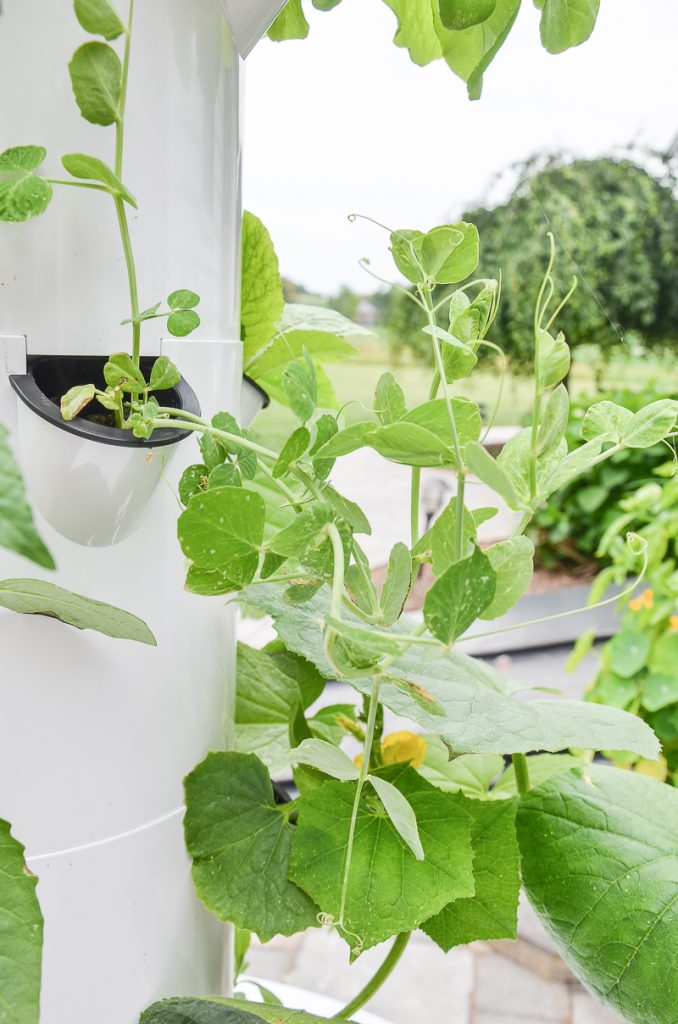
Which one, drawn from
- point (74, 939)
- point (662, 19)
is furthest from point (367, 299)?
point (74, 939)

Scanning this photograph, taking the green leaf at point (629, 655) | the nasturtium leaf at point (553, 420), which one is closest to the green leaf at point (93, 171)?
the nasturtium leaf at point (553, 420)

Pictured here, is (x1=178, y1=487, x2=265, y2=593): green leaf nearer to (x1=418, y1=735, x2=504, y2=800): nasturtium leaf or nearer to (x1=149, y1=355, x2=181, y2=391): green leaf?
(x1=149, y1=355, x2=181, y2=391): green leaf

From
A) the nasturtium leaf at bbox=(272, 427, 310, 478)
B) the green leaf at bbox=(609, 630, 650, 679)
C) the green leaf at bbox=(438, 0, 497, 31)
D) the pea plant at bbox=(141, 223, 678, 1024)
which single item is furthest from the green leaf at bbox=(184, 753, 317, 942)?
the green leaf at bbox=(609, 630, 650, 679)

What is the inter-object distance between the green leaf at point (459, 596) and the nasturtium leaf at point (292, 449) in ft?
0.18

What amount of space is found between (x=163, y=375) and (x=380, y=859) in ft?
0.46

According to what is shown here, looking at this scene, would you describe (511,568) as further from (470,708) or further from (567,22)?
(567,22)

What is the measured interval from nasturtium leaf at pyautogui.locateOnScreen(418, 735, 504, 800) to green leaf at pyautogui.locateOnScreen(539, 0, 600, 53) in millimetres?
231

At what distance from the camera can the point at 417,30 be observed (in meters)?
0.30

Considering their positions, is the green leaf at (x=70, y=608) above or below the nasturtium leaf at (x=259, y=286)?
below

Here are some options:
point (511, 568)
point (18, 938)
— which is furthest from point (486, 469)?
point (18, 938)

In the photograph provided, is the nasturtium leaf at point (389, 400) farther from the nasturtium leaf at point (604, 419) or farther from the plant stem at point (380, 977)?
the plant stem at point (380, 977)

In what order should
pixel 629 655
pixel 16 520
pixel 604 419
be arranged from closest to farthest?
pixel 16 520
pixel 604 419
pixel 629 655

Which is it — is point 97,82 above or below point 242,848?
above

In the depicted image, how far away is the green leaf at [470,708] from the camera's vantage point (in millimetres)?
206
